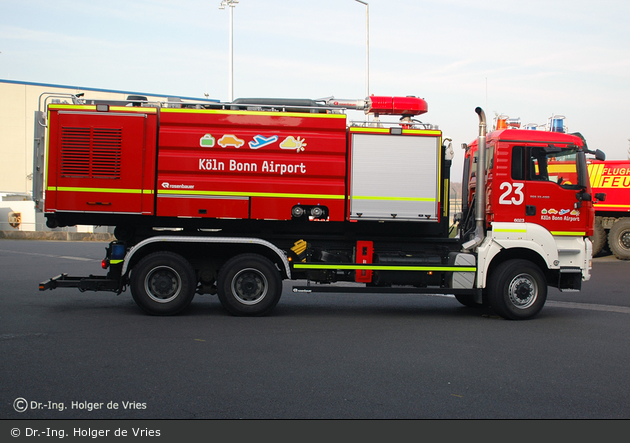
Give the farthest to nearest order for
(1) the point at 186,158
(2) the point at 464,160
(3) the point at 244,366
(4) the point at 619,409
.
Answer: (2) the point at 464,160, (1) the point at 186,158, (3) the point at 244,366, (4) the point at 619,409

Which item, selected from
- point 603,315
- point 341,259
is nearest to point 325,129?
point 341,259

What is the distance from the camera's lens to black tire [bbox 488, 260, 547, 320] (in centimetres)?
918

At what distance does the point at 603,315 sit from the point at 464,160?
11.5 ft

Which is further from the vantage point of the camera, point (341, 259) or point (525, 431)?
point (341, 259)

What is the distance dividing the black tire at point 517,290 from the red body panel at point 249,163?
8.84ft

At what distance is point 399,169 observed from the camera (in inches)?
364

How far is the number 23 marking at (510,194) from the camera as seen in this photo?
30.6ft

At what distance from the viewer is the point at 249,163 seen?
29.7ft

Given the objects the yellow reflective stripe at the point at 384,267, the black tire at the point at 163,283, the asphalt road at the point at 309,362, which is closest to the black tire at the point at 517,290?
the asphalt road at the point at 309,362

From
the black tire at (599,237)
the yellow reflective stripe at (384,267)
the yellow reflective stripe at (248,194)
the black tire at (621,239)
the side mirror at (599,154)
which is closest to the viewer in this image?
the yellow reflective stripe at (248,194)

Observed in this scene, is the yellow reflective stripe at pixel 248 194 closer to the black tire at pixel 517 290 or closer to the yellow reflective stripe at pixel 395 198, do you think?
the yellow reflective stripe at pixel 395 198

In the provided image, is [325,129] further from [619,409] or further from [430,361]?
[619,409]

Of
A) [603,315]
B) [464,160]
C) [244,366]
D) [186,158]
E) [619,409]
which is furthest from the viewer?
[464,160]

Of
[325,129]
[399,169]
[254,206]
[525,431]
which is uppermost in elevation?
[325,129]
